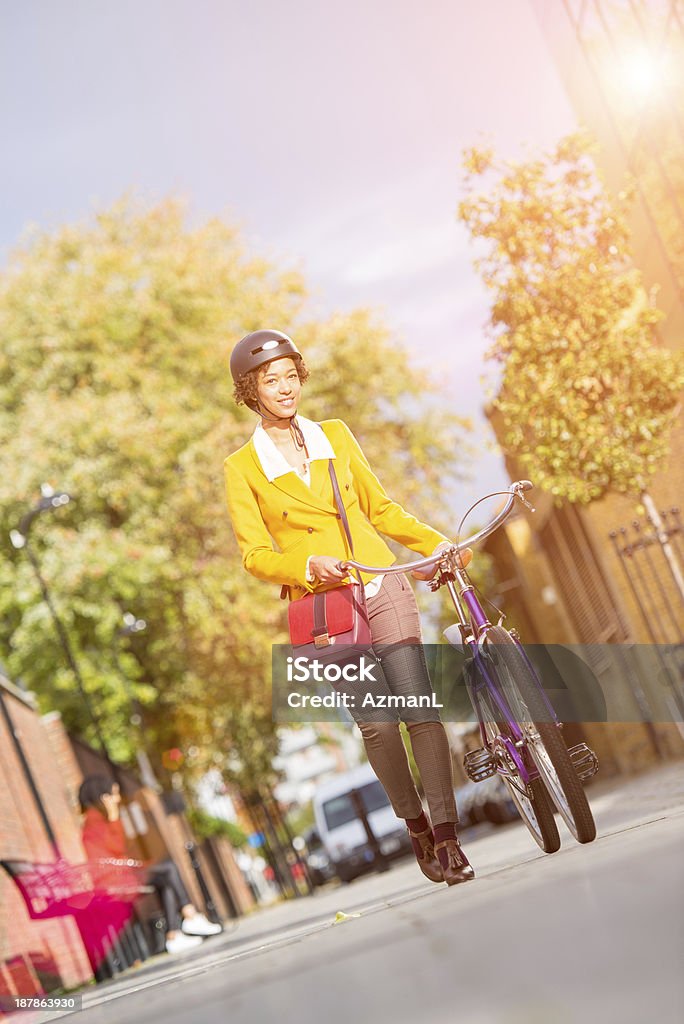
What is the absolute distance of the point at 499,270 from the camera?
45.6 feet

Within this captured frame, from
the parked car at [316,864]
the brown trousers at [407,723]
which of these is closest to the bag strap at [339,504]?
the brown trousers at [407,723]

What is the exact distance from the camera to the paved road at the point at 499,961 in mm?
2541

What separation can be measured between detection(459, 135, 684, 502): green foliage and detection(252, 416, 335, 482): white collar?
311 inches

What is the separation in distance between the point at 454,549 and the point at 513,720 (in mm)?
661

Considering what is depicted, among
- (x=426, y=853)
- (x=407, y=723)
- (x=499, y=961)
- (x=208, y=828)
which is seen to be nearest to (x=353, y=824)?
(x=208, y=828)

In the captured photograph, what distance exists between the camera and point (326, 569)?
541 cm

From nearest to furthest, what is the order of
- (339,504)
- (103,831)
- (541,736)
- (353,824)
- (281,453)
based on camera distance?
(541,736) < (339,504) < (281,453) < (103,831) < (353,824)

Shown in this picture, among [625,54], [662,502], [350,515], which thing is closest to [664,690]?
[662,502]

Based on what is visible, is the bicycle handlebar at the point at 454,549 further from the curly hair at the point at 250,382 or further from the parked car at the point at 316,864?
the parked car at the point at 316,864

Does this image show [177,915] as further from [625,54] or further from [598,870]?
[598,870]

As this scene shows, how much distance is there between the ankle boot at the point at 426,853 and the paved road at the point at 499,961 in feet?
2.19

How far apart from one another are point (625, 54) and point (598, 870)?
13.2 metres

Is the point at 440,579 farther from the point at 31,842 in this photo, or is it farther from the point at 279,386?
the point at 31,842

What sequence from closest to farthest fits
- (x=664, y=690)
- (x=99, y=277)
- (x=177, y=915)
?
(x=177, y=915) < (x=664, y=690) < (x=99, y=277)
